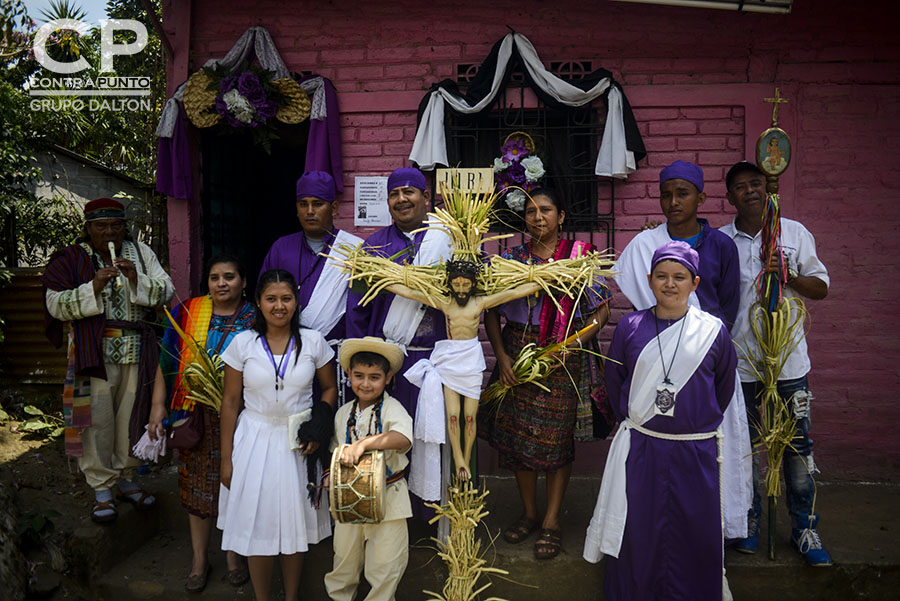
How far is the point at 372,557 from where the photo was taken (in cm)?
299

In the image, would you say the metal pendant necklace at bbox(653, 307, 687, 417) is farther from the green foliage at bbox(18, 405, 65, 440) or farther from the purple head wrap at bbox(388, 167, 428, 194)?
the green foliage at bbox(18, 405, 65, 440)

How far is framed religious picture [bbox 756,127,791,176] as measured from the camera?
10.8ft

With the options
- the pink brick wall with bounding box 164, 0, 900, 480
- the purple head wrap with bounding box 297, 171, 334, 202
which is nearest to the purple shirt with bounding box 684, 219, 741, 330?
the pink brick wall with bounding box 164, 0, 900, 480

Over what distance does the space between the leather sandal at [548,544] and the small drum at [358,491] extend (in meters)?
0.98

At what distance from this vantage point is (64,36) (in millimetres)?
8688

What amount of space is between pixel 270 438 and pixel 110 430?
1447mm

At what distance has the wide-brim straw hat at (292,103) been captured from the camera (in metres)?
4.62

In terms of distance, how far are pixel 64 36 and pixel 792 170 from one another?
9.41 meters

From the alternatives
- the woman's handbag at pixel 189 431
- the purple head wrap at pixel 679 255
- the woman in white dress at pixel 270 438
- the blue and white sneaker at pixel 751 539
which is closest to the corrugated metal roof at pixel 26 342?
the woman's handbag at pixel 189 431

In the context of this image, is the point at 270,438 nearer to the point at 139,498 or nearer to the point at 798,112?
the point at 139,498

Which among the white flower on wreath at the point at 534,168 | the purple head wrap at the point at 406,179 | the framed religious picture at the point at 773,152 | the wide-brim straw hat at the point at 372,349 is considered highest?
the white flower on wreath at the point at 534,168

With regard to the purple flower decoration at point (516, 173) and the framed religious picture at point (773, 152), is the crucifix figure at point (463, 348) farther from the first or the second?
the purple flower decoration at point (516, 173)

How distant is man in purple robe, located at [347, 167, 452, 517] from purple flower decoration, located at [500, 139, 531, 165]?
1229mm

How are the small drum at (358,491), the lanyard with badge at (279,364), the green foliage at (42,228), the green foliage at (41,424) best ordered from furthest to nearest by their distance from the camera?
the green foliage at (42,228), the green foliage at (41,424), the lanyard with badge at (279,364), the small drum at (358,491)
